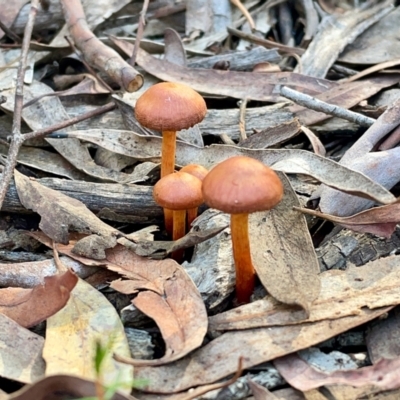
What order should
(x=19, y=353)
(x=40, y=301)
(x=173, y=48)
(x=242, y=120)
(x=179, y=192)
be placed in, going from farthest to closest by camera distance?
(x=173, y=48) → (x=242, y=120) → (x=179, y=192) → (x=40, y=301) → (x=19, y=353)

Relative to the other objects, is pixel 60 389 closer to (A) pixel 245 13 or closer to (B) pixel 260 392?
(B) pixel 260 392

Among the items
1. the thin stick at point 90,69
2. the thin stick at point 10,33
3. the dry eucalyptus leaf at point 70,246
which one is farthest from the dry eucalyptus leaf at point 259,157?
the thin stick at point 10,33

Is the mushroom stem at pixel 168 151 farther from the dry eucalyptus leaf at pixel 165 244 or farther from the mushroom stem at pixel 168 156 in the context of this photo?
the dry eucalyptus leaf at pixel 165 244

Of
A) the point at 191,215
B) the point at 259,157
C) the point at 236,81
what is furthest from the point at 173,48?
the point at 191,215

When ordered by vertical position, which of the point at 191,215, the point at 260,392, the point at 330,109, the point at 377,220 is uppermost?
the point at 330,109

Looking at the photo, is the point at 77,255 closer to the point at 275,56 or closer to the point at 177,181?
the point at 177,181
